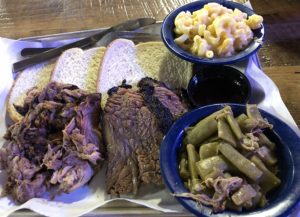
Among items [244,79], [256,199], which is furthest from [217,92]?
[256,199]

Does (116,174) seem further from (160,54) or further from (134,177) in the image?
(160,54)

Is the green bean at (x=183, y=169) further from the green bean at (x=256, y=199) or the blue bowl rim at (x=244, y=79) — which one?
the blue bowl rim at (x=244, y=79)

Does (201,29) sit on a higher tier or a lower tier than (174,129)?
higher

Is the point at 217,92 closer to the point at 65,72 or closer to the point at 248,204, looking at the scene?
the point at 248,204

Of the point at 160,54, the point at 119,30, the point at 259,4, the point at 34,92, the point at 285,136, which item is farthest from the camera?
the point at 259,4

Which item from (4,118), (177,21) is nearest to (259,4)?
(177,21)

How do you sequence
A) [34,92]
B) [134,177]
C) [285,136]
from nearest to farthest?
[285,136], [134,177], [34,92]

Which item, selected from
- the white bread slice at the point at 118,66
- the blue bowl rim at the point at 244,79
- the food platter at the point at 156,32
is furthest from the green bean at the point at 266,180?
the white bread slice at the point at 118,66
